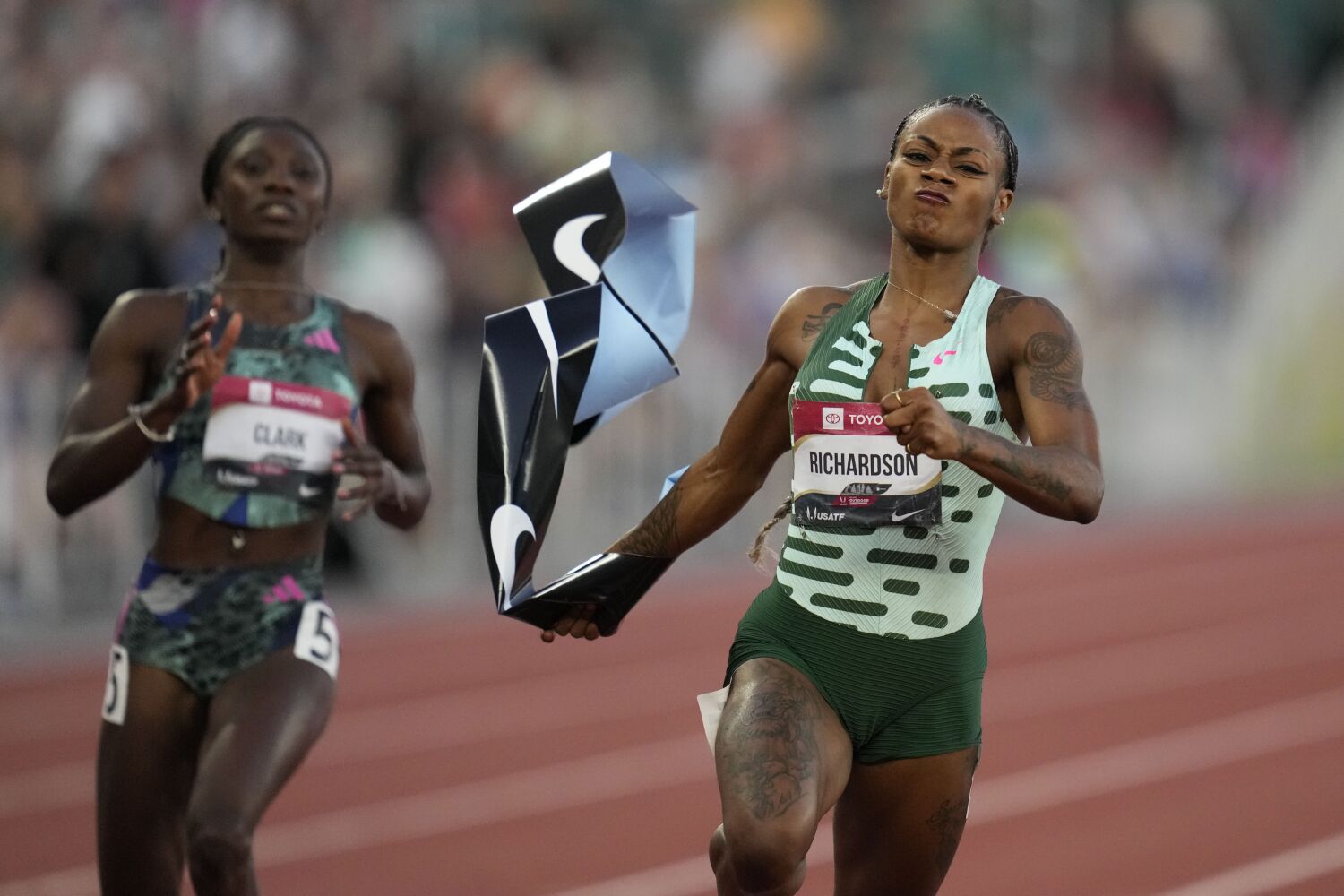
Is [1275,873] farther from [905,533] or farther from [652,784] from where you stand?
[905,533]

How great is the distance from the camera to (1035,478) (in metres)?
3.59

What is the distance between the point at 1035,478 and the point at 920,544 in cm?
45

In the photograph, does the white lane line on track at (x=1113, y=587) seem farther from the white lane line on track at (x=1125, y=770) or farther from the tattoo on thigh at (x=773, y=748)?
the tattoo on thigh at (x=773, y=748)

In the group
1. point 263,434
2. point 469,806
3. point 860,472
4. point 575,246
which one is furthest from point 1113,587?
point 860,472

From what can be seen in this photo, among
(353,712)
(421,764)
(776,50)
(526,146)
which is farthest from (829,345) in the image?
(776,50)

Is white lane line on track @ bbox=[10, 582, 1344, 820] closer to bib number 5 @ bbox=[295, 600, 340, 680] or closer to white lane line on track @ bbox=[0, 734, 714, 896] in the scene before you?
white lane line on track @ bbox=[0, 734, 714, 896]

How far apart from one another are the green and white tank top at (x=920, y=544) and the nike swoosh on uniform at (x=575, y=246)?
94 cm

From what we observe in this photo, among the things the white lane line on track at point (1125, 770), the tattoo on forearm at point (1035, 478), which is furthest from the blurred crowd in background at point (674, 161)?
the tattoo on forearm at point (1035, 478)

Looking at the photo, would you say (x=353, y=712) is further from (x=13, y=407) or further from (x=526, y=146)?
(x=526, y=146)

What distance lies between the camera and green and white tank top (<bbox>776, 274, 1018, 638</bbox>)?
156 inches

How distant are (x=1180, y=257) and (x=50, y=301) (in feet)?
37.1

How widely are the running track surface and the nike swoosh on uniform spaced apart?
2634 millimetres

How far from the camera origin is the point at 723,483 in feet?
14.1

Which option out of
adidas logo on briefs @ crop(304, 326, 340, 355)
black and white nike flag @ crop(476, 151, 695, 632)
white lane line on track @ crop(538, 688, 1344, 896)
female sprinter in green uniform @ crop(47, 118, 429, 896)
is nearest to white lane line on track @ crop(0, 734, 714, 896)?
white lane line on track @ crop(538, 688, 1344, 896)
